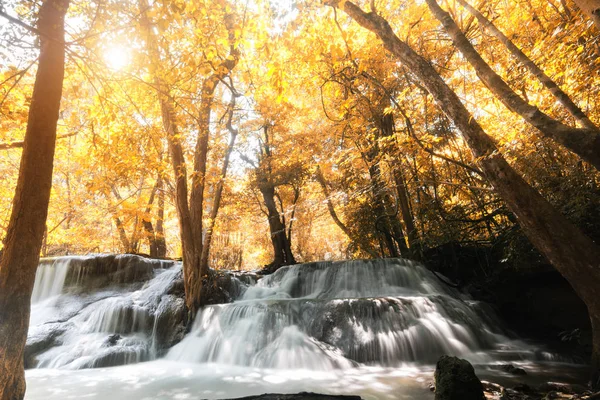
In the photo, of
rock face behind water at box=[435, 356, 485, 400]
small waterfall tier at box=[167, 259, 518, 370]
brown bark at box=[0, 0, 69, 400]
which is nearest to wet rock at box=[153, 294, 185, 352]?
small waterfall tier at box=[167, 259, 518, 370]

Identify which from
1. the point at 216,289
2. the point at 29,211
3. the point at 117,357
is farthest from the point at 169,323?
the point at 29,211

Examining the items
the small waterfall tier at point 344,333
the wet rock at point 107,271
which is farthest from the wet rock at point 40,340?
the small waterfall tier at point 344,333

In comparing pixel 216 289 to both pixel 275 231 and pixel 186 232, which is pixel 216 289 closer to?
pixel 186 232

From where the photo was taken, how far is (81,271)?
11.5 metres

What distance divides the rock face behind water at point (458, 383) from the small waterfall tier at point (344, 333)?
3068 mm

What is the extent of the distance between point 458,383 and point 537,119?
2.88 metres

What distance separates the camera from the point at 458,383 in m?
3.27

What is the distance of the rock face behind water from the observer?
3.23 meters

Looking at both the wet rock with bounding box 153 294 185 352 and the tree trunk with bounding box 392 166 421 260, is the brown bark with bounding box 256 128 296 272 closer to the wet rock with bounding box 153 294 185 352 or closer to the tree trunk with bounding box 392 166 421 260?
the tree trunk with bounding box 392 166 421 260

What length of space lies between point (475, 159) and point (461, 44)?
152 cm

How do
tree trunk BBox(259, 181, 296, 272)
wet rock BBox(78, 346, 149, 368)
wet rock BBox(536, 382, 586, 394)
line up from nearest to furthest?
wet rock BBox(536, 382, 586, 394) < wet rock BBox(78, 346, 149, 368) < tree trunk BBox(259, 181, 296, 272)

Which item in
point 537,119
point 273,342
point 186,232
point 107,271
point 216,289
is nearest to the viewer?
point 537,119

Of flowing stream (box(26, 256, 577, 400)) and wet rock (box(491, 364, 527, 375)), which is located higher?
flowing stream (box(26, 256, 577, 400))

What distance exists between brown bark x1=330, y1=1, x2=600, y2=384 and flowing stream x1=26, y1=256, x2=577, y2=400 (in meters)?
2.41
